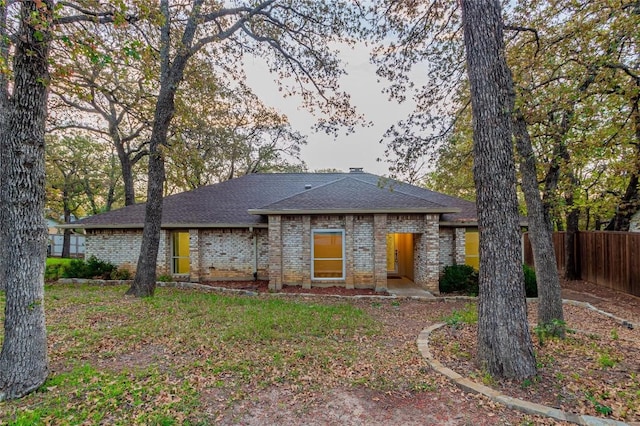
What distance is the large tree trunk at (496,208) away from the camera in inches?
147

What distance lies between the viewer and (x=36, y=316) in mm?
3551

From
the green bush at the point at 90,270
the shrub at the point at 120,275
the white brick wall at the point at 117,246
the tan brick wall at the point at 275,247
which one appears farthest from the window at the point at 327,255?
the green bush at the point at 90,270

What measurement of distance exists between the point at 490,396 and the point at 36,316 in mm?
5351

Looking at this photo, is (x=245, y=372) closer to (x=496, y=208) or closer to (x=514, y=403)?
(x=514, y=403)

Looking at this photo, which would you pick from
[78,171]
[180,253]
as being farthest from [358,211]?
[78,171]

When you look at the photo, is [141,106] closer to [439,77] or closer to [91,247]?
[91,247]

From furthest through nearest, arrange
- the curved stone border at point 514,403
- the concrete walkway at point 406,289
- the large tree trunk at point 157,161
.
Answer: the concrete walkway at point 406,289
the large tree trunk at point 157,161
the curved stone border at point 514,403

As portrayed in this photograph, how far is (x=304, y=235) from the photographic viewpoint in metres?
10.2

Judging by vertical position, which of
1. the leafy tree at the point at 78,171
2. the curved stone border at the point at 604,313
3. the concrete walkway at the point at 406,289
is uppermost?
the leafy tree at the point at 78,171

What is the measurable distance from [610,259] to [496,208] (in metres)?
10.4

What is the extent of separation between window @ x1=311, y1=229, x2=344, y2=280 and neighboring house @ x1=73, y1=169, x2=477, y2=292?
0.04 meters

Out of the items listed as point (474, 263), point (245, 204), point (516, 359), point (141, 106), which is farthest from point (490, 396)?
point (141, 106)

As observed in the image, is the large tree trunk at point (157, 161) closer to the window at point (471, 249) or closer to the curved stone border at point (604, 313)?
the window at point (471, 249)

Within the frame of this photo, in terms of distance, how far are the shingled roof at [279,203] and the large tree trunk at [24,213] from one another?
6.57m
